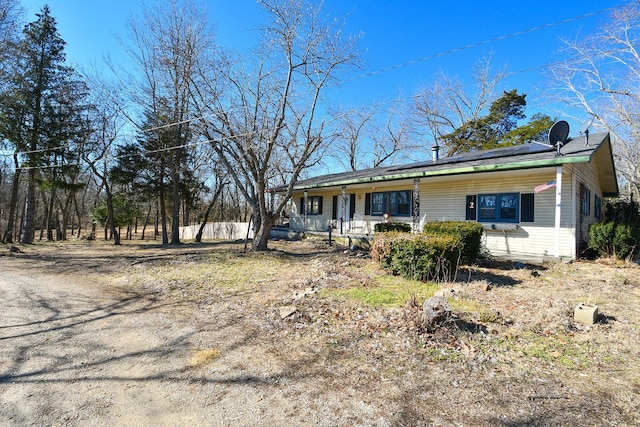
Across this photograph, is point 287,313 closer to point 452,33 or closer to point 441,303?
point 441,303

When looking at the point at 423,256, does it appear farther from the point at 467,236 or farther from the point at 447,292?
the point at 467,236

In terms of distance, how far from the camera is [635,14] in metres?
→ 13.4

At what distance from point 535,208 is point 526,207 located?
0.25m

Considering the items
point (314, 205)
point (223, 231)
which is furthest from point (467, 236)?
point (223, 231)

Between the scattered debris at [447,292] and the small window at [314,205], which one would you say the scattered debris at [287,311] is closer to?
the scattered debris at [447,292]

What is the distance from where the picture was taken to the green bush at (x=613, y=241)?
9078 mm

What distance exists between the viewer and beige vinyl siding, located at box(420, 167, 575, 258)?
937 cm

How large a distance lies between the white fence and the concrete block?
848 inches

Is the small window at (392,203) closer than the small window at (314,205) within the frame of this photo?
Yes

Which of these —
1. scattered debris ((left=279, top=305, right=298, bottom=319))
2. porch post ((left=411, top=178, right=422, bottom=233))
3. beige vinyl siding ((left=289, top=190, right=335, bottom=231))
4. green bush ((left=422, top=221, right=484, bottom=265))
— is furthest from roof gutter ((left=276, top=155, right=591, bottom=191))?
scattered debris ((left=279, top=305, right=298, bottom=319))

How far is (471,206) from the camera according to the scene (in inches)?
449

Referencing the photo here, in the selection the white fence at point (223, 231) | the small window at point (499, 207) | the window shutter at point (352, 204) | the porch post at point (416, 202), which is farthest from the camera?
the white fence at point (223, 231)

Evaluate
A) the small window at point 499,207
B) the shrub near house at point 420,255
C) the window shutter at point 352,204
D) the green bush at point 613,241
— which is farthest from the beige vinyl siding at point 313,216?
the green bush at point 613,241

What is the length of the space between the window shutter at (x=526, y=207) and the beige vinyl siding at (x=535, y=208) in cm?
11
